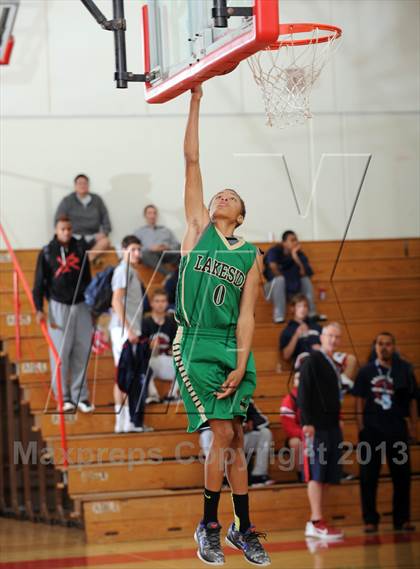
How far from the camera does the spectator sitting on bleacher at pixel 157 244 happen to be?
11.4m

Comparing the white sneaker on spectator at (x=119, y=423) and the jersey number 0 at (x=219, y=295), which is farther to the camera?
the white sneaker on spectator at (x=119, y=423)

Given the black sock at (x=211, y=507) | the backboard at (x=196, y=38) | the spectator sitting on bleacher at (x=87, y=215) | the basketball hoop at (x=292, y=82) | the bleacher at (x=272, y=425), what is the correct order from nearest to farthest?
1. the backboard at (x=196, y=38)
2. the black sock at (x=211, y=507)
3. the basketball hoop at (x=292, y=82)
4. the bleacher at (x=272, y=425)
5. the spectator sitting on bleacher at (x=87, y=215)

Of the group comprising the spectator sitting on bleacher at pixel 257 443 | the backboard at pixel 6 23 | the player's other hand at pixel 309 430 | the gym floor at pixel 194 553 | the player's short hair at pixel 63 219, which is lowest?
the gym floor at pixel 194 553

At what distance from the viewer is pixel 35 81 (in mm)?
12227

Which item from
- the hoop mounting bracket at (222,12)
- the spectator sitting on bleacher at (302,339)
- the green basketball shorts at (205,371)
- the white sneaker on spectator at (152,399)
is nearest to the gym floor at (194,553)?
the white sneaker on spectator at (152,399)

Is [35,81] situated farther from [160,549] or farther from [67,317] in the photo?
[160,549]

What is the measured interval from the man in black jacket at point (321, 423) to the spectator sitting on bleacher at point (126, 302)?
1.61 meters

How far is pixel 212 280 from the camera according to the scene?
6.63m

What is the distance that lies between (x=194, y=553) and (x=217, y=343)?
3786 millimetres

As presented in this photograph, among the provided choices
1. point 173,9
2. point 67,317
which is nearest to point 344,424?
point 67,317

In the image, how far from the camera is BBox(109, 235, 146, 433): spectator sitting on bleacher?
1032cm

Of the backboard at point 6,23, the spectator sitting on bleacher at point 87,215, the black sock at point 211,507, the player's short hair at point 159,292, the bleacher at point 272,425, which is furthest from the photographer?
the spectator sitting on bleacher at point 87,215

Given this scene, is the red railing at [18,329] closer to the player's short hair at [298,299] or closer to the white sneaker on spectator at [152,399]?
the white sneaker on spectator at [152,399]

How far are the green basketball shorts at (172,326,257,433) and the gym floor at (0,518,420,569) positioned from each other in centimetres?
283
